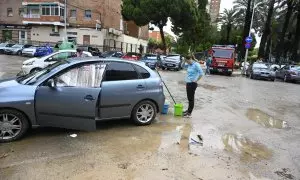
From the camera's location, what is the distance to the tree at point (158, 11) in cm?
3894

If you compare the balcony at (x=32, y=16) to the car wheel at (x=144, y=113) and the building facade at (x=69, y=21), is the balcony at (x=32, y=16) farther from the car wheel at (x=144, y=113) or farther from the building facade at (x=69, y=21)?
the car wheel at (x=144, y=113)

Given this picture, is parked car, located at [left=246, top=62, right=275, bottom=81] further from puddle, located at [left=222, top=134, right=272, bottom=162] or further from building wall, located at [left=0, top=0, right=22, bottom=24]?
building wall, located at [left=0, top=0, right=22, bottom=24]

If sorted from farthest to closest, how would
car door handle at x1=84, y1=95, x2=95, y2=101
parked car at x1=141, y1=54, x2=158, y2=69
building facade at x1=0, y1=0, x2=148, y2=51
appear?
building facade at x1=0, y1=0, x2=148, y2=51 → parked car at x1=141, y1=54, x2=158, y2=69 → car door handle at x1=84, y1=95, x2=95, y2=101

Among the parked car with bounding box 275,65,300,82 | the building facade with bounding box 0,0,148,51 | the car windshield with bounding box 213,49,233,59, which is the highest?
the building facade with bounding box 0,0,148,51

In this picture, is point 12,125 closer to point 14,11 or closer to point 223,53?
point 223,53

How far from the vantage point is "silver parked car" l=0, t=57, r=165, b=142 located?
617cm

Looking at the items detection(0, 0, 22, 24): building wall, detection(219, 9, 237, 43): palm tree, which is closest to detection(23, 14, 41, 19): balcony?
detection(0, 0, 22, 24): building wall

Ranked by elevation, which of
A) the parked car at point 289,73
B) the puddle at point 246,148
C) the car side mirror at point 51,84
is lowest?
the puddle at point 246,148

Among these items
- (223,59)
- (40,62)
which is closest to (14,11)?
(223,59)

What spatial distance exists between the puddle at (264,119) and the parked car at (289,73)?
17.0m

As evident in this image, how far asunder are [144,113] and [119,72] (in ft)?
3.84

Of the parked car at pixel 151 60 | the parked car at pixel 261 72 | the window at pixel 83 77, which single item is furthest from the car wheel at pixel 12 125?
the parked car at pixel 151 60

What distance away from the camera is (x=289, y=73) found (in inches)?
1062

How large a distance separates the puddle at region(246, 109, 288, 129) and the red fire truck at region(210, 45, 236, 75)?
17.7 m
